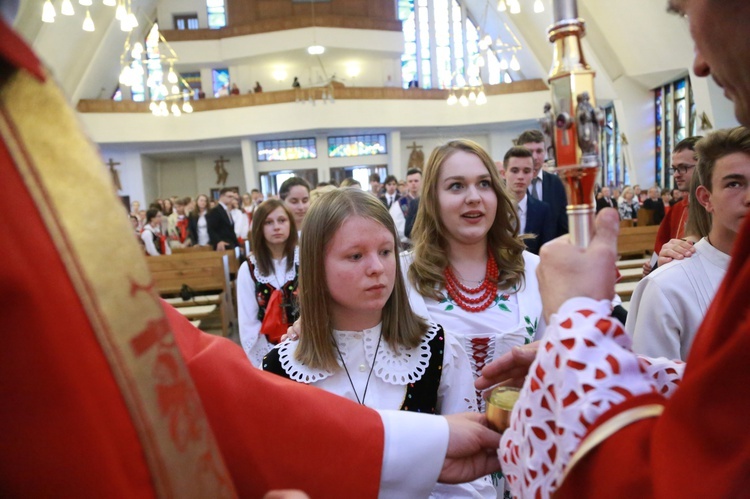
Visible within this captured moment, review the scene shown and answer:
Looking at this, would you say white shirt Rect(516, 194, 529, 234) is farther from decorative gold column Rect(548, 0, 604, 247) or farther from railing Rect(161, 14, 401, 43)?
railing Rect(161, 14, 401, 43)

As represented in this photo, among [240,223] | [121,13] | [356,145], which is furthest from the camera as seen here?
[356,145]

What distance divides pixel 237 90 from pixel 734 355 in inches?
832

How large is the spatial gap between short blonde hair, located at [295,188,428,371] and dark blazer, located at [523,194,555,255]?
2.25 metres

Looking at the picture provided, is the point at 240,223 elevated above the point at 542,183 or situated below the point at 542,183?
below

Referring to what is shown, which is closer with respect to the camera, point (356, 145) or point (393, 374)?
point (393, 374)

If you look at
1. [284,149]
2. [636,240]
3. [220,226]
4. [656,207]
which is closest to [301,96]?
[284,149]

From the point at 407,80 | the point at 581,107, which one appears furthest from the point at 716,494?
the point at 407,80

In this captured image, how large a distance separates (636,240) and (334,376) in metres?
7.11

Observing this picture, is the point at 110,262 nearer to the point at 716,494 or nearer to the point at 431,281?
the point at 716,494

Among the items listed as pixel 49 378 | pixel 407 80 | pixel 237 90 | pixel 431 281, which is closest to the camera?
pixel 49 378

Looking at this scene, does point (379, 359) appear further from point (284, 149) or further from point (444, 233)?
point (284, 149)

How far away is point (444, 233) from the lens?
2342 mm

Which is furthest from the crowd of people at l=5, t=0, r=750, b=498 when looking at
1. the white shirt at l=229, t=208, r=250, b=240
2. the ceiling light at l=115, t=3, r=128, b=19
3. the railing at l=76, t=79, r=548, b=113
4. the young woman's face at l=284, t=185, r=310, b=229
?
the railing at l=76, t=79, r=548, b=113

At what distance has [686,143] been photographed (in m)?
3.66
